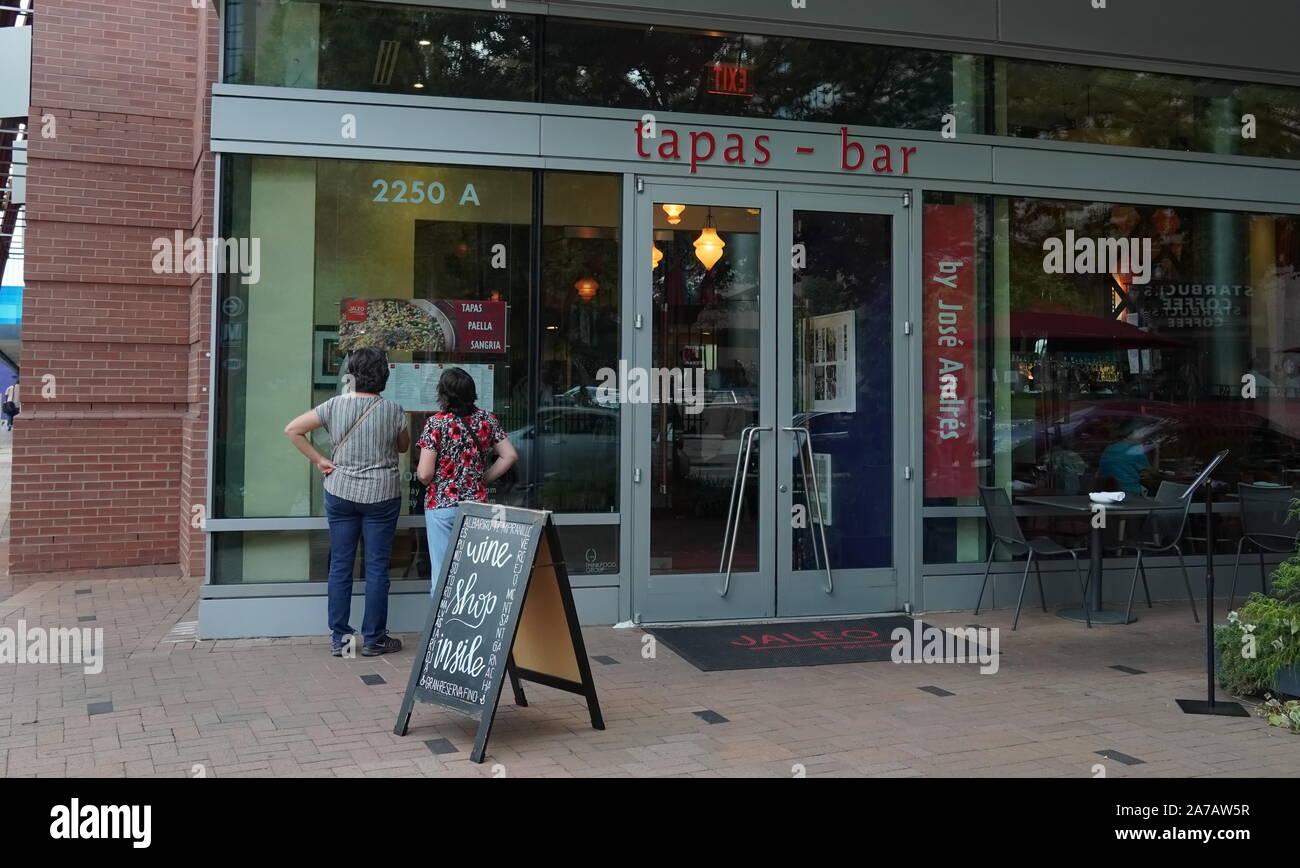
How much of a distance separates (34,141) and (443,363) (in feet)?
18.2

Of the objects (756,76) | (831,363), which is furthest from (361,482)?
(756,76)

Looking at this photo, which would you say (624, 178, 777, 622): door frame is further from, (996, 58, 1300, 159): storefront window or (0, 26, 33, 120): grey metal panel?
(0, 26, 33, 120): grey metal panel

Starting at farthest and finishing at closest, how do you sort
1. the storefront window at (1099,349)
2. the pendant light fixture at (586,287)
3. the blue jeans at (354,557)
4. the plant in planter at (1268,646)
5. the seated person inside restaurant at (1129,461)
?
the seated person inside restaurant at (1129,461), the storefront window at (1099,349), the pendant light fixture at (586,287), the blue jeans at (354,557), the plant in planter at (1268,646)

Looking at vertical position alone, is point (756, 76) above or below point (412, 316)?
above

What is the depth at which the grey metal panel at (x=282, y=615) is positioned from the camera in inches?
269

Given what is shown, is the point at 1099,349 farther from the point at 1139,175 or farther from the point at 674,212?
the point at 674,212

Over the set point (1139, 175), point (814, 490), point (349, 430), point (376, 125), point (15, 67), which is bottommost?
point (814, 490)

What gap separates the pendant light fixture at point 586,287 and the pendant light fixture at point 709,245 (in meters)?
0.77

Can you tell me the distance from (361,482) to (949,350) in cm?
448

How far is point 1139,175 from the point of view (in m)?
8.54
